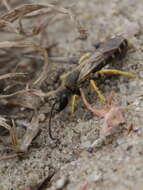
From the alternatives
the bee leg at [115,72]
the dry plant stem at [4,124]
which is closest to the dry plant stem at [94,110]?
the bee leg at [115,72]

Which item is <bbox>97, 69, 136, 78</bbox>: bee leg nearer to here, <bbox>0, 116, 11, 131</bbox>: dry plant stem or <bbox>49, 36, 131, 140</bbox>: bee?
<bbox>49, 36, 131, 140</bbox>: bee

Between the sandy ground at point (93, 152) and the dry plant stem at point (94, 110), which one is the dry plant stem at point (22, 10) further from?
the dry plant stem at point (94, 110)

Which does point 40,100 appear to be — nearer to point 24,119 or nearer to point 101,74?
point 24,119

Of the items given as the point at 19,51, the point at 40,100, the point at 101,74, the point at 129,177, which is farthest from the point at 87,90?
the point at 129,177

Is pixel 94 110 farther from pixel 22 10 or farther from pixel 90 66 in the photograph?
pixel 22 10

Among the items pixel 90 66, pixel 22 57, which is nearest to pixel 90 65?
pixel 90 66
